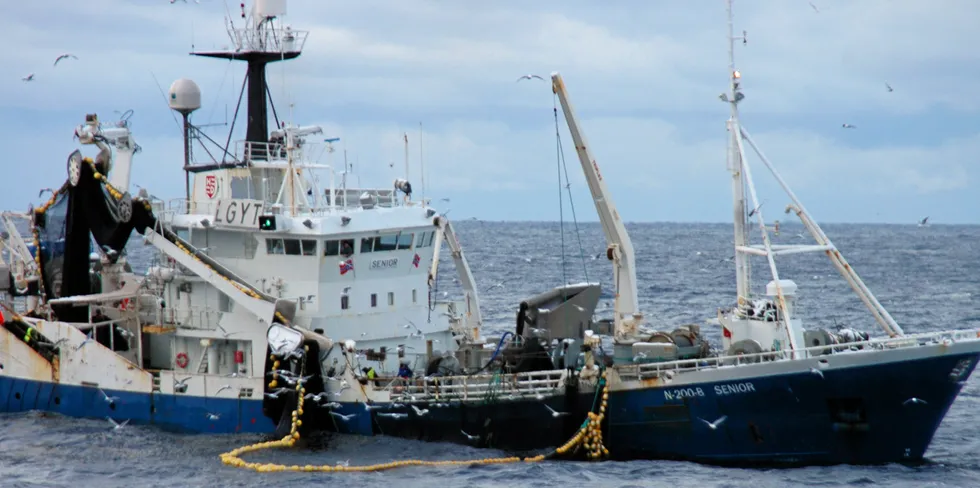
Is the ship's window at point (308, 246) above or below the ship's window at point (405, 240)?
below

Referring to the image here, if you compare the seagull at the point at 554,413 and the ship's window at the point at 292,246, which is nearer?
the seagull at the point at 554,413

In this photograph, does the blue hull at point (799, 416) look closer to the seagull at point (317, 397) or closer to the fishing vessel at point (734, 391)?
the fishing vessel at point (734, 391)

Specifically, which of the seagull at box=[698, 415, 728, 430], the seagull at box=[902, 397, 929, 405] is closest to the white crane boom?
the seagull at box=[698, 415, 728, 430]

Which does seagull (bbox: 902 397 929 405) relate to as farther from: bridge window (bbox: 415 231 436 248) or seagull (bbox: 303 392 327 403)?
seagull (bbox: 303 392 327 403)

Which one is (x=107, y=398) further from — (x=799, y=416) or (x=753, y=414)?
(x=799, y=416)

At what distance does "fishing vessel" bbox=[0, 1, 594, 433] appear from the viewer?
31.6 m

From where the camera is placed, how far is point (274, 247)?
32.2m

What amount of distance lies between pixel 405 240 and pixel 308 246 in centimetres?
273

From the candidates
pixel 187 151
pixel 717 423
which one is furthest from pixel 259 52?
pixel 717 423

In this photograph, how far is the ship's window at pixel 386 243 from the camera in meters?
32.6

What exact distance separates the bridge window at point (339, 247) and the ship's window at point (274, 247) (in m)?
1.15

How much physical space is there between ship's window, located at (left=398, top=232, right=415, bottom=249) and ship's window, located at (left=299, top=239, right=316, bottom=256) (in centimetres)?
242

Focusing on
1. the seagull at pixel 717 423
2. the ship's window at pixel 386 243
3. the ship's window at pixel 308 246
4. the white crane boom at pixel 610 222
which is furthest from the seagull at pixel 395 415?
the seagull at pixel 717 423

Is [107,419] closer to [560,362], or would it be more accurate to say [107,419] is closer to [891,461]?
[560,362]
